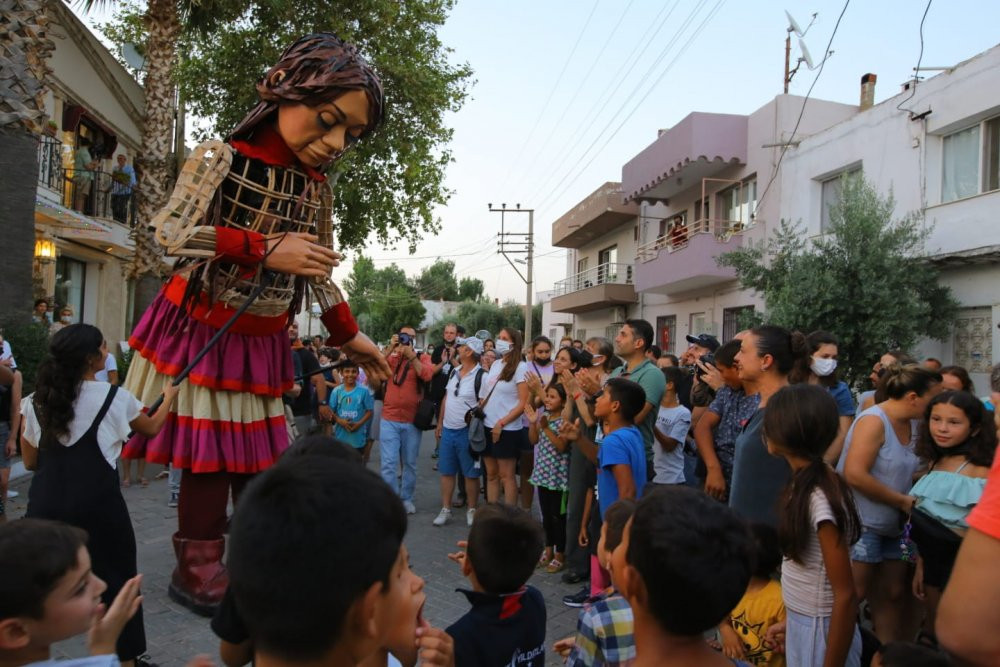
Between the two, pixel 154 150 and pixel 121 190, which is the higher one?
pixel 121 190

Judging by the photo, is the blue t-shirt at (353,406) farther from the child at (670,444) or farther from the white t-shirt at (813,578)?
the white t-shirt at (813,578)

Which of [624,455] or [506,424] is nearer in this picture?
[624,455]

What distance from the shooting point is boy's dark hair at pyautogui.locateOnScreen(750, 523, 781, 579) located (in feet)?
9.24

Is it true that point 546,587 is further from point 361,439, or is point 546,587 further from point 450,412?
point 361,439

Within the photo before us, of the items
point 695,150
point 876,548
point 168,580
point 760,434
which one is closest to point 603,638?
point 760,434

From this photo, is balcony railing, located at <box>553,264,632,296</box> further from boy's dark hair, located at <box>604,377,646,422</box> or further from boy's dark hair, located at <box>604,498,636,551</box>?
boy's dark hair, located at <box>604,498,636,551</box>

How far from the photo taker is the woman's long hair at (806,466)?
8.59ft

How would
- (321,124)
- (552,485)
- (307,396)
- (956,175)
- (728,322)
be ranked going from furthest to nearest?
(728,322)
(956,175)
(307,396)
(552,485)
(321,124)

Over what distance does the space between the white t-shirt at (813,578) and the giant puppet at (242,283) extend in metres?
2.33

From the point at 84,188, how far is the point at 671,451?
54.5 ft

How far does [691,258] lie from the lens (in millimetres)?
16922

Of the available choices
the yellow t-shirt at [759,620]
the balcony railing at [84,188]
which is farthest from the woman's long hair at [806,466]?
the balcony railing at [84,188]

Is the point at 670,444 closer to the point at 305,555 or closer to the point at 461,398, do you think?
the point at 461,398

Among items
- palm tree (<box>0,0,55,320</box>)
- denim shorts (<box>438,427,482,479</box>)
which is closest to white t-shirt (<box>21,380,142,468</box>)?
denim shorts (<box>438,427,482,479</box>)
